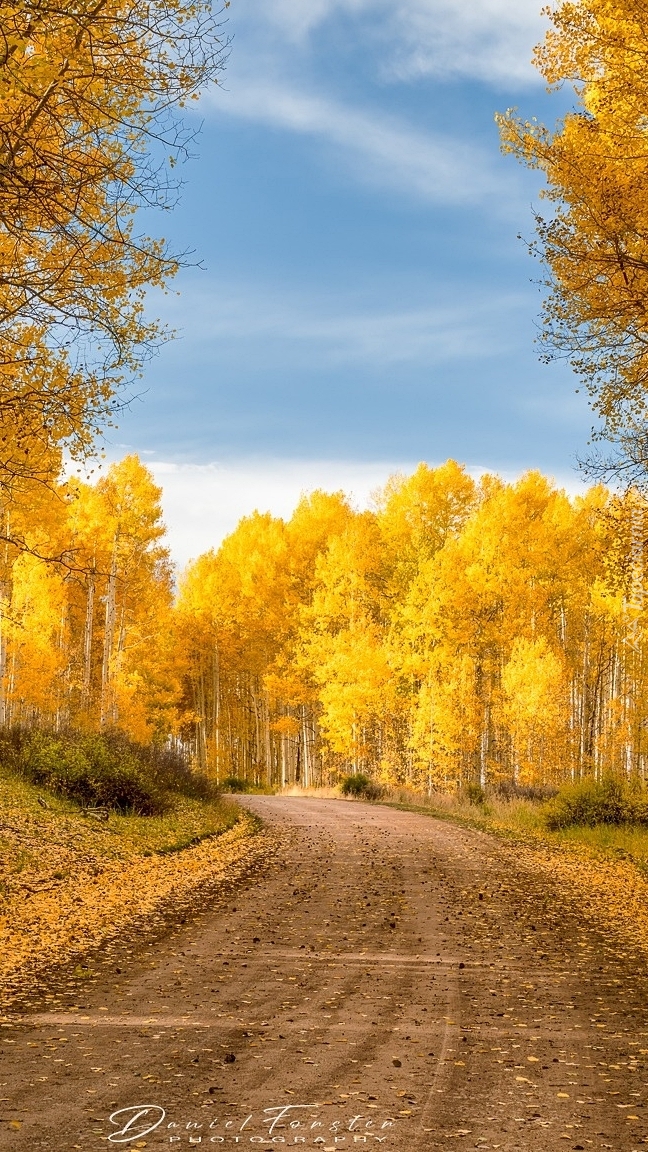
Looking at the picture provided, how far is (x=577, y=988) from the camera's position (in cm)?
630

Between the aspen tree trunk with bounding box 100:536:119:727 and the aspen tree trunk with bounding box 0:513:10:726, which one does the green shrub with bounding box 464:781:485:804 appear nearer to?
the aspen tree trunk with bounding box 100:536:119:727

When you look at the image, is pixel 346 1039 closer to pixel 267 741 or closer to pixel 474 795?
pixel 474 795

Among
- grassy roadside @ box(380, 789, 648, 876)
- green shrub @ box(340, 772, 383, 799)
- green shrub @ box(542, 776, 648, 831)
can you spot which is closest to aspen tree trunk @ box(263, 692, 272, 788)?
green shrub @ box(340, 772, 383, 799)

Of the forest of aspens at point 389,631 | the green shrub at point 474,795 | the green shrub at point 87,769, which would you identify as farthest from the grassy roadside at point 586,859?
the green shrub at point 87,769

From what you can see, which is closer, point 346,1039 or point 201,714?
point 346,1039

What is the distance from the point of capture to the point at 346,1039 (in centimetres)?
496

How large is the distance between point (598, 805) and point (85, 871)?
383 inches

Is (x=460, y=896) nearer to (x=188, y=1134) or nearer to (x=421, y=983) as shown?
(x=421, y=983)

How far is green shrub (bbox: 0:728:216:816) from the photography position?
14.7 m

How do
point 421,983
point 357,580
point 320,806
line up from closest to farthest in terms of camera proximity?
1. point 421,983
2. point 320,806
3. point 357,580

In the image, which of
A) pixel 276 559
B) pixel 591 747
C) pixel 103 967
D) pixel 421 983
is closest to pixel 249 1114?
pixel 421 983

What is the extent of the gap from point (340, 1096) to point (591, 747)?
30434 millimetres

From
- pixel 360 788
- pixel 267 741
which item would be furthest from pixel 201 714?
pixel 360 788

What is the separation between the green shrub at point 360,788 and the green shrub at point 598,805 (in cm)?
1021
